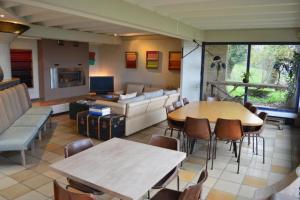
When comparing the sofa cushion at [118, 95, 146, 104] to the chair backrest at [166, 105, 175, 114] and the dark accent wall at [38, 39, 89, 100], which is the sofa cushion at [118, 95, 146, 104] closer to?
the chair backrest at [166, 105, 175, 114]

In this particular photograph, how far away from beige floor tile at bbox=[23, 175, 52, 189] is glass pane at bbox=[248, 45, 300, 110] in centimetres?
609

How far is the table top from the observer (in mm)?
4051

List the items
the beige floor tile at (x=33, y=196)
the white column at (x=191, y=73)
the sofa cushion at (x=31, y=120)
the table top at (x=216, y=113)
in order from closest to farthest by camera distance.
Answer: the beige floor tile at (x=33, y=196) < the table top at (x=216, y=113) < the sofa cushion at (x=31, y=120) < the white column at (x=191, y=73)

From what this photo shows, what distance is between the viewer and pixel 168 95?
669cm

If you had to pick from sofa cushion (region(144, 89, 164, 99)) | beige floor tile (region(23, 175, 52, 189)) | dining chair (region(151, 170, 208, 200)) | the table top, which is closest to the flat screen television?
sofa cushion (region(144, 89, 164, 99))

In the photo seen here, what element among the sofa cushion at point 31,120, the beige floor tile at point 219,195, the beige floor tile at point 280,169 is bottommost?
the beige floor tile at point 219,195

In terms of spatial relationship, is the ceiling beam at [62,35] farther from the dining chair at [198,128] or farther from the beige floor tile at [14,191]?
the dining chair at [198,128]

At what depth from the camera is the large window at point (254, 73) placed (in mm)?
6871

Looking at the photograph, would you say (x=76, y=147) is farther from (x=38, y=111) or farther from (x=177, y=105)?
(x=38, y=111)

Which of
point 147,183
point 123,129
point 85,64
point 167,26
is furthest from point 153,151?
point 85,64

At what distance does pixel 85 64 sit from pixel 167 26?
4503 millimetres

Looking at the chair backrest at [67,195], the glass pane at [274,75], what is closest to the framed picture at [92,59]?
the glass pane at [274,75]

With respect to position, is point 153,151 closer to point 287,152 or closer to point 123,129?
point 123,129

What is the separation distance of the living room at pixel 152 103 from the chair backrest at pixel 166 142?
14mm
